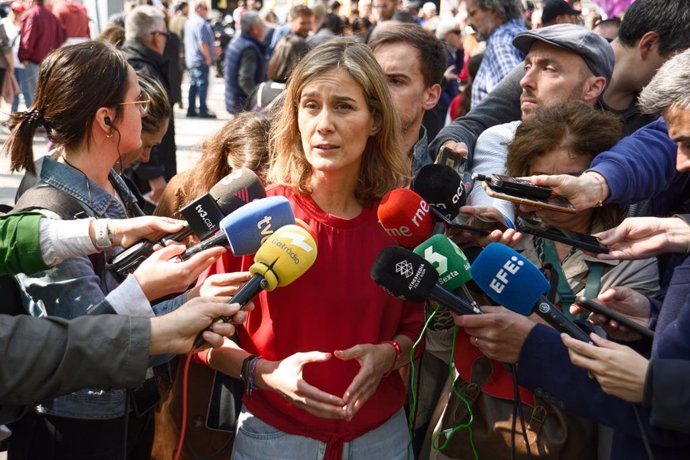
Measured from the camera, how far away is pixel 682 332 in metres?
2.13

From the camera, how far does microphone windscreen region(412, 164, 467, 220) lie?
2707 mm

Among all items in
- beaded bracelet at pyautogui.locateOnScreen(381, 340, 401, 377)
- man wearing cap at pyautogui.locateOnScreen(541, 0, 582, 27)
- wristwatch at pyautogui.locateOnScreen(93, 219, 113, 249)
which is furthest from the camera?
man wearing cap at pyautogui.locateOnScreen(541, 0, 582, 27)

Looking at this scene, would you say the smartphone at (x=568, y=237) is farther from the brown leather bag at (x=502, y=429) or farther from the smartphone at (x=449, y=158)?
the smartphone at (x=449, y=158)

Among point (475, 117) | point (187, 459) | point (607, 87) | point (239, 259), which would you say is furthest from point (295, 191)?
point (607, 87)

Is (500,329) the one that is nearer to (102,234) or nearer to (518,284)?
(518,284)

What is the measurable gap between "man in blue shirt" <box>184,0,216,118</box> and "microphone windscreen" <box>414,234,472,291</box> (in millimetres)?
14133

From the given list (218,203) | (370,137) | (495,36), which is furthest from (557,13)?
(218,203)

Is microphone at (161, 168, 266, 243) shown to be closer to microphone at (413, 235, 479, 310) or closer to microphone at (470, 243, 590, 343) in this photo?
microphone at (413, 235, 479, 310)

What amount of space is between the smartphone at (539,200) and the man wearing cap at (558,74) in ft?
2.88

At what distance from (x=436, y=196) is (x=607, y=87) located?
166 cm

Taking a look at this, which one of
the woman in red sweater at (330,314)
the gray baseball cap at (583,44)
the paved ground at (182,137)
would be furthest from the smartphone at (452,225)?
the paved ground at (182,137)

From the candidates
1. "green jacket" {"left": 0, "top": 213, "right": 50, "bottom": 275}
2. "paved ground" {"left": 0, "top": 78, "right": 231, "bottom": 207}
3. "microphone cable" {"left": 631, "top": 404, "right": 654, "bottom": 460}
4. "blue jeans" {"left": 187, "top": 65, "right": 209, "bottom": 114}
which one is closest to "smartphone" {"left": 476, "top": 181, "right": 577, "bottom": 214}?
"microphone cable" {"left": 631, "top": 404, "right": 654, "bottom": 460}

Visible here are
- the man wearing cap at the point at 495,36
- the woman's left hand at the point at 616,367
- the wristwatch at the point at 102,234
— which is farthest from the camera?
the man wearing cap at the point at 495,36

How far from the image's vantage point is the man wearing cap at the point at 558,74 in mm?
3631
